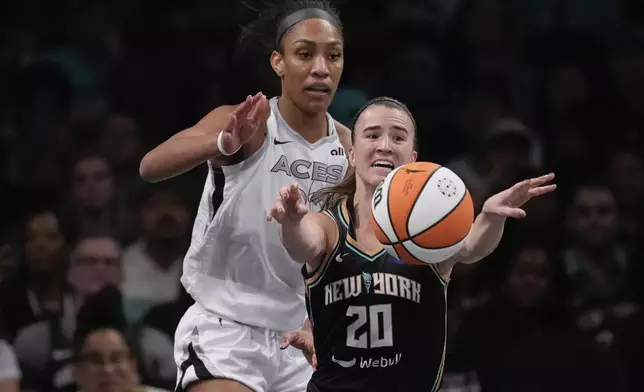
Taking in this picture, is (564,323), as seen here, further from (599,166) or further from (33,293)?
(33,293)

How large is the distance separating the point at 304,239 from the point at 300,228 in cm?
6

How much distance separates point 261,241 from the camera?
5.27 metres

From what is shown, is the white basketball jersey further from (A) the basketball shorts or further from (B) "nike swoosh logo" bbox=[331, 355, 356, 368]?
(B) "nike swoosh logo" bbox=[331, 355, 356, 368]

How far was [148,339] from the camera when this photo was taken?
6926 mm

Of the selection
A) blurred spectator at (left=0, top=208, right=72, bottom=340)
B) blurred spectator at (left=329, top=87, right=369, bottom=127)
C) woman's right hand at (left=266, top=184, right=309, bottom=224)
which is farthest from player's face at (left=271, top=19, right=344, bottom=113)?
blurred spectator at (left=329, top=87, right=369, bottom=127)

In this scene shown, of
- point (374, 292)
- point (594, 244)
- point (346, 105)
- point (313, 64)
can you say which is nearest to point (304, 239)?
point (374, 292)

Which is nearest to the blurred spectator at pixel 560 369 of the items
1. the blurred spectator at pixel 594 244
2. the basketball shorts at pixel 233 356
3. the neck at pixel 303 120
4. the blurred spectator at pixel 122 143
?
the blurred spectator at pixel 594 244

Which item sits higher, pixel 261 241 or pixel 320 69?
pixel 320 69

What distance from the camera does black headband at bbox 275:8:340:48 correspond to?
5438 mm

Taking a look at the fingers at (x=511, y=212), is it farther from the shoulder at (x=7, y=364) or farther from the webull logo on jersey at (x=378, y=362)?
the shoulder at (x=7, y=364)

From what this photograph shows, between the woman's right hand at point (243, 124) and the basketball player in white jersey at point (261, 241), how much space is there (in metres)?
0.36

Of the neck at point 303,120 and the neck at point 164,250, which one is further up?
the neck at point 303,120

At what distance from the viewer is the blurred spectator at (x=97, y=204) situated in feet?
26.0

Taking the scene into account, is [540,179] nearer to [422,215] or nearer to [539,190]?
[539,190]
